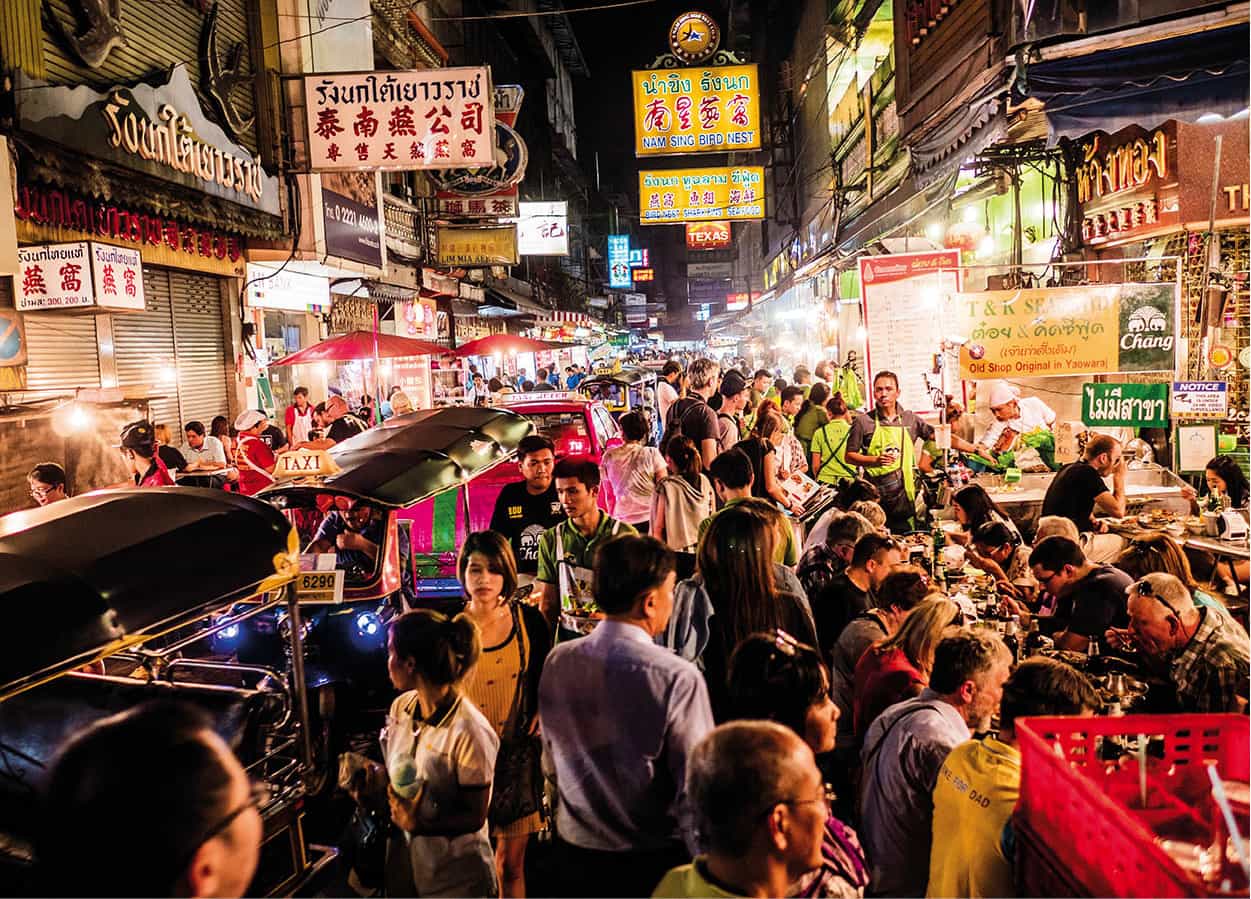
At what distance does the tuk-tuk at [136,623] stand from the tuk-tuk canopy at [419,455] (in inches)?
47.1

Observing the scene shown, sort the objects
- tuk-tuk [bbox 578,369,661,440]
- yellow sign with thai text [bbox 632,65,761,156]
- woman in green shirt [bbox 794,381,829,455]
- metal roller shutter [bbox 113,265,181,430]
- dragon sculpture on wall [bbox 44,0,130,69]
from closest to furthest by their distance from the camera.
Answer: dragon sculpture on wall [bbox 44,0,130,69]
woman in green shirt [bbox 794,381,829,455]
metal roller shutter [bbox 113,265,181,430]
tuk-tuk [bbox 578,369,661,440]
yellow sign with thai text [bbox 632,65,761,156]

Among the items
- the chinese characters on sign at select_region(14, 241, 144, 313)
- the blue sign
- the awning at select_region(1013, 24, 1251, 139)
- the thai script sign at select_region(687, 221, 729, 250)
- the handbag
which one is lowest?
the handbag

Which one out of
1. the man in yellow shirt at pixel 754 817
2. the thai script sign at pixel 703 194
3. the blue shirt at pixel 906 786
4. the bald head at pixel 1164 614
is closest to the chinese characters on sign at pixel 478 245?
the thai script sign at pixel 703 194

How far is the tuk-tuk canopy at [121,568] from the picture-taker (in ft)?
10.4

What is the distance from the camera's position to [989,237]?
14008 mm

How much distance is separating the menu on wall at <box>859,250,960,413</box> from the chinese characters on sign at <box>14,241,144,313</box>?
320 inches

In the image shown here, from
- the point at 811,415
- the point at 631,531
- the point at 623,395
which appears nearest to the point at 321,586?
the point at 631,531

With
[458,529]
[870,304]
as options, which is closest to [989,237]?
[870,304]

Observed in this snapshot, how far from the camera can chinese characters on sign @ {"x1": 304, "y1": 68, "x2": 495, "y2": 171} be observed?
43.1 ft

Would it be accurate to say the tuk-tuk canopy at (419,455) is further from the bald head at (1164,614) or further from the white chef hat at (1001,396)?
the white chef hat at (1001,396)

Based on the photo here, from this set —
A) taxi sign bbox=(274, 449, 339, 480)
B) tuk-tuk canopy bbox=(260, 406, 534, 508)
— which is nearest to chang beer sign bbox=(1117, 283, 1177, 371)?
tuk-tuk canopy bbox=(260, 406, 534, 508)

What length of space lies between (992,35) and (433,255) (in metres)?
21.7

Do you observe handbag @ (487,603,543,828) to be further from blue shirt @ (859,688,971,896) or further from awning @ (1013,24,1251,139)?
awning @ (1013,24,1251,139)

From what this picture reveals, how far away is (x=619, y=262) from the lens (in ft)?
208
